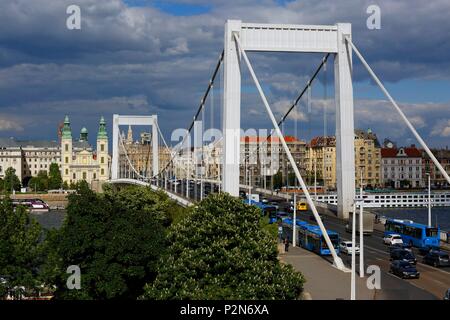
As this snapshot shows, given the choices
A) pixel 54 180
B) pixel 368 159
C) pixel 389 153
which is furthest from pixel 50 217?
pixel 389 153

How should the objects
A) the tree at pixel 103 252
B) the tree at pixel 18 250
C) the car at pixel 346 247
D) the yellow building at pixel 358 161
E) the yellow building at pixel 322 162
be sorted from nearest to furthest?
the tree at pixel 103 252, the tree at pixel 18 250, the car at pixel 346 247, the yellow building at pixel 322 162, the yellow building at pixel 358 161

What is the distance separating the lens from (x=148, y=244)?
2302 cm

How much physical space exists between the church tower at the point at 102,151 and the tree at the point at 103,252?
378 ft

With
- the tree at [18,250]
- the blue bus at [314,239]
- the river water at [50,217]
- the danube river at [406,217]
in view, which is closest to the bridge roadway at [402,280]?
the blue bus at [314,239]

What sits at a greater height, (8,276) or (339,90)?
(339,90)

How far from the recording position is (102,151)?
144m

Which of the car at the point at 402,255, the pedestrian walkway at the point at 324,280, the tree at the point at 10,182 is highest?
the tree at the point at 10,182

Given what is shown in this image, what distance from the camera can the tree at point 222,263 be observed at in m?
17.9

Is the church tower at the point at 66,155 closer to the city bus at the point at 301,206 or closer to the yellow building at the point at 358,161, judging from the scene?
the yellow building at the point at 358,161

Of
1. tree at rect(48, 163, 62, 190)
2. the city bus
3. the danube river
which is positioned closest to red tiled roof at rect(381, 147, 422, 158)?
the danube river

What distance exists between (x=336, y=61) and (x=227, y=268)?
14324mm

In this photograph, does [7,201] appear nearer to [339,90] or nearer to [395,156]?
[339,90]

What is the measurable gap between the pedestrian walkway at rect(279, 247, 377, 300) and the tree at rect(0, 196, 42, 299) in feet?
28.2
